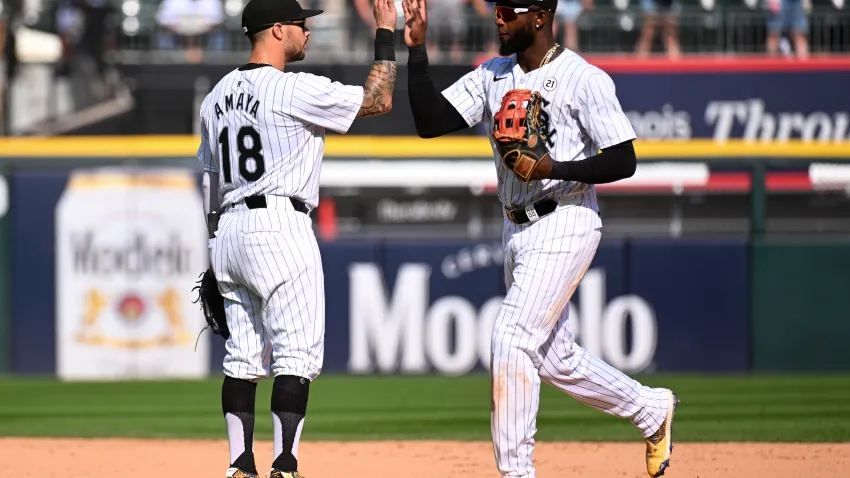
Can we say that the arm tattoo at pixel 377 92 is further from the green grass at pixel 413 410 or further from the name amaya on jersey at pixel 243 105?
the green grass at pixel 413 410

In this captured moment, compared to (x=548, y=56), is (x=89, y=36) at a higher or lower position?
higher

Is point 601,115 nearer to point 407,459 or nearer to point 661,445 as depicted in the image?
point 661,445

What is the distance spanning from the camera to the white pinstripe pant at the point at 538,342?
4281 mm

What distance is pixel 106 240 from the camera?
10500mm

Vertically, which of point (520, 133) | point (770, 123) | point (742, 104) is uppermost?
point (742, 104)

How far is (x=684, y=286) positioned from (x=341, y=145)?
3.61 m

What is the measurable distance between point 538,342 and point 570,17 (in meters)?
9.57

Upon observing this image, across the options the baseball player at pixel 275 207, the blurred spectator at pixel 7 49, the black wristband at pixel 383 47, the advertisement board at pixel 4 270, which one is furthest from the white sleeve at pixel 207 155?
the blurred spectator at pixel 7 49

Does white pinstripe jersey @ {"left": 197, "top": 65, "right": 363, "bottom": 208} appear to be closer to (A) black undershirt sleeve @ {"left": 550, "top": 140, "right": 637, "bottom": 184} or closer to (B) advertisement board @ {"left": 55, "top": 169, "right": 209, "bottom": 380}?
(A) black undershirt sleeve @ {"left": 550, "top": 140, "right": 637, "bottom": 184}

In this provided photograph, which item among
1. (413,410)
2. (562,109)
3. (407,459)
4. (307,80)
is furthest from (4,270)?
(562,109)

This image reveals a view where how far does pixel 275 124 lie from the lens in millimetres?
4477

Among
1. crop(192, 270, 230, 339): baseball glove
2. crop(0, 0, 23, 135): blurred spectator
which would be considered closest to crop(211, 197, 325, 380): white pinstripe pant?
crop(192, 270, 230, 339): baseball glove

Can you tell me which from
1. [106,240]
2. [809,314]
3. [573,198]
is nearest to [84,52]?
[106,240]

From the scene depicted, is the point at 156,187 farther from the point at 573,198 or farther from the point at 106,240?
the point at 573,198
